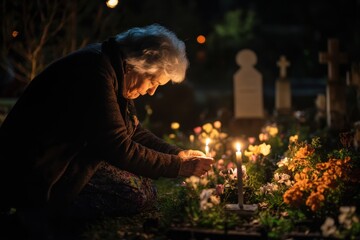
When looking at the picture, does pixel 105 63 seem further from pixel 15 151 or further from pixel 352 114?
pixel 352 114

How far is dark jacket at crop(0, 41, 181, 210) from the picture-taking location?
173 inches

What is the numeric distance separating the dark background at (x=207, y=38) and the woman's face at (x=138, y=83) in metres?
4.97

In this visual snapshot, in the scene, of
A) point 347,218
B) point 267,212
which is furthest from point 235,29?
point 347,218

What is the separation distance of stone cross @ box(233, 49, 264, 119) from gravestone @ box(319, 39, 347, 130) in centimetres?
170

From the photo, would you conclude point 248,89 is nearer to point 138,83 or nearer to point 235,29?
point 138,83

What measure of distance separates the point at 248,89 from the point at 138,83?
7634mm

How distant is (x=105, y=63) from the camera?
454cm

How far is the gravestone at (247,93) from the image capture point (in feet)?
40.0

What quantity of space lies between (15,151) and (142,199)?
1173 millimetres

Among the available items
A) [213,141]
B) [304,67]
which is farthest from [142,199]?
[304,67]

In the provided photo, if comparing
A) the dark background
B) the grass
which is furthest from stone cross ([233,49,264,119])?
the grass

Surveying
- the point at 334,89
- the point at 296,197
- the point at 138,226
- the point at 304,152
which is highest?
the point at 334,89

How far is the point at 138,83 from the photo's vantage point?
4.84m

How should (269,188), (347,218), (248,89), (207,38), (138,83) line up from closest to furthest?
(347,218) < (138,83) < (269,188) < (248,89) < (207,38)
